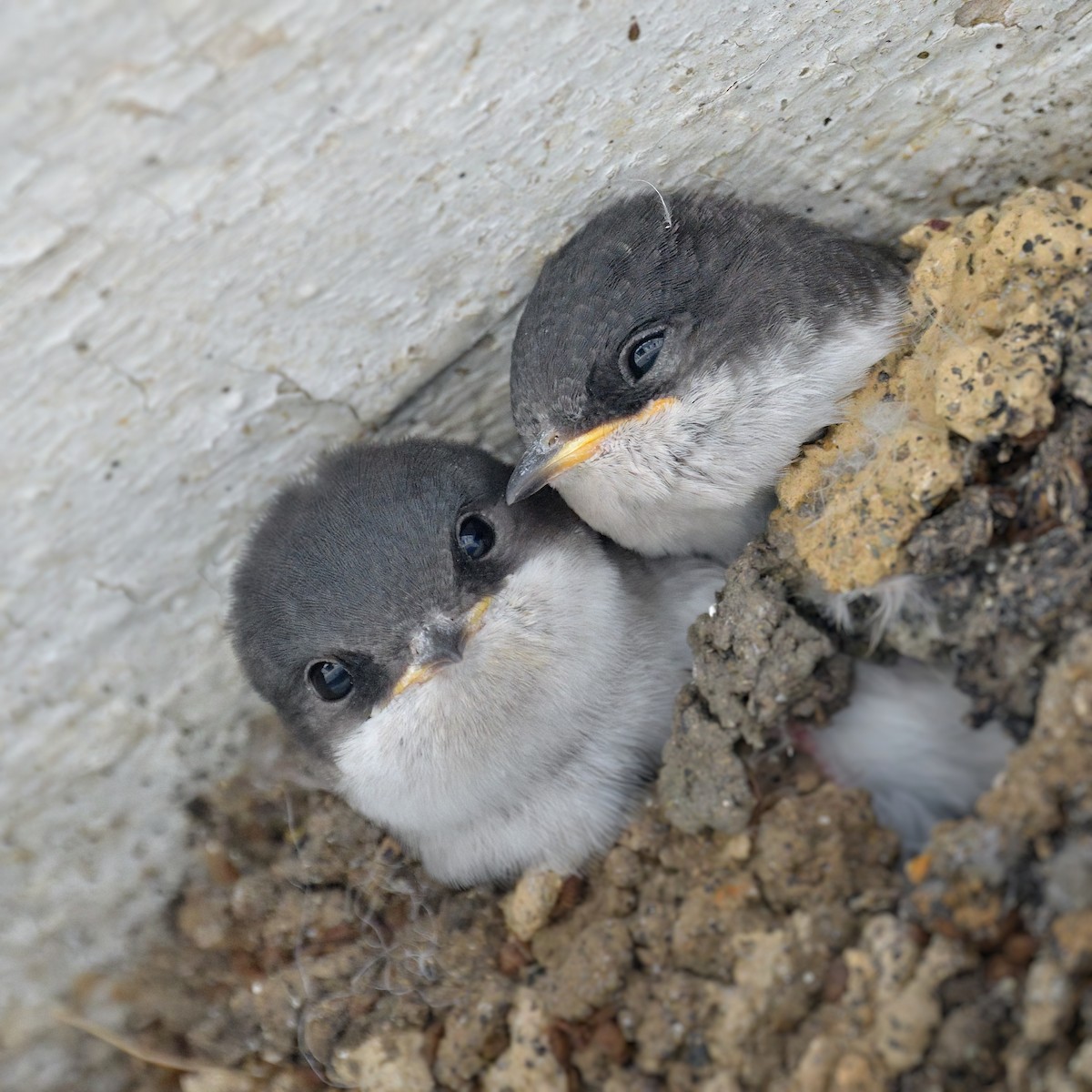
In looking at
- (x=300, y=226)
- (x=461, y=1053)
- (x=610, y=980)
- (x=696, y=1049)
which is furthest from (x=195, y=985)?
(x=300, y=226)

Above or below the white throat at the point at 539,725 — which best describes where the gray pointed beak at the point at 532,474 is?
above

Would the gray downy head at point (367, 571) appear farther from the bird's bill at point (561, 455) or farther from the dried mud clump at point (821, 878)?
the dried mud clump at point (821, 878)

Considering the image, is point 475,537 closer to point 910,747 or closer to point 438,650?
point 438,650

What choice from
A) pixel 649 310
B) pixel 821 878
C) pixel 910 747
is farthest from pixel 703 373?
pixel 821 878

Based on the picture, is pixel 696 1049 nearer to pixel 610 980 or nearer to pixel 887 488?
pixel 610 980

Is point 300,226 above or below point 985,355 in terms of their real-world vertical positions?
above

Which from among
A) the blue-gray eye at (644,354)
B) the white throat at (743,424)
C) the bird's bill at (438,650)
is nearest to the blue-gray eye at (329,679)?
the bird's bill at (438,650)
